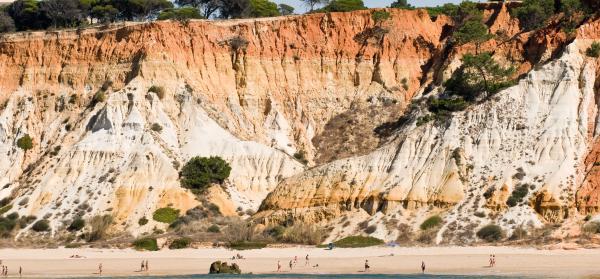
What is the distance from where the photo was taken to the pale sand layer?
189 ft

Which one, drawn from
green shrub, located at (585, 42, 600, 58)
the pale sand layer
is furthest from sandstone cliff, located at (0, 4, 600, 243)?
the pale sand layer

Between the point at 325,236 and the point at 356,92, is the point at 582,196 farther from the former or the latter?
the point at 356,92

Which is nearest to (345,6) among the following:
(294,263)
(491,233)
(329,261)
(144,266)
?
(491,233)

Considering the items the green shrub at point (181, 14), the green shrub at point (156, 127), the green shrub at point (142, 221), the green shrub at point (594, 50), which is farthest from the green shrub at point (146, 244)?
the green shrub at point (594, 50)

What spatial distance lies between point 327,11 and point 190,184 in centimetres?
2270

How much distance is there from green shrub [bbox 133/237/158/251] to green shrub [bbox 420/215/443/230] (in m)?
15.4

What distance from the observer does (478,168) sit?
7269 centimetres

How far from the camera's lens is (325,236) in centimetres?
7144

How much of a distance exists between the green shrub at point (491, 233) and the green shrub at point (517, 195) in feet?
7.28

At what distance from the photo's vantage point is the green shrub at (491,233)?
219ft

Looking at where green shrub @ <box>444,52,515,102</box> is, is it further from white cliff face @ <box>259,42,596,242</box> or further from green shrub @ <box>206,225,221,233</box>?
green shrub @ <box>206,225,221,233</box>

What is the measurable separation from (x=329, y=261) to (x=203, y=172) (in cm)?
1896

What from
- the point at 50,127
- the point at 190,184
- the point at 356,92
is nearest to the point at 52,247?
the point at 190,184

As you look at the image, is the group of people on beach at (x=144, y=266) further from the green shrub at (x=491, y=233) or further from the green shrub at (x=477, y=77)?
the green shrub at (x=477, y=77)
